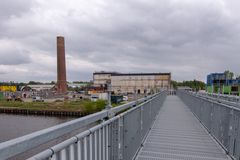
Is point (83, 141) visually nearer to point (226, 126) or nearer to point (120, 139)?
point (120, 139)

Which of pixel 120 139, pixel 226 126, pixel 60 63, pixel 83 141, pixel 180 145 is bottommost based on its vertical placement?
pixel 180 145

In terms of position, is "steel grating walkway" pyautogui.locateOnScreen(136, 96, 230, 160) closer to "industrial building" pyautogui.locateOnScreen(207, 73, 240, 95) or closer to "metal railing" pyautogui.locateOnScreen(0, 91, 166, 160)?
"metal railing" pyautogui.locateOnScreen(0, 91, 166, 160)

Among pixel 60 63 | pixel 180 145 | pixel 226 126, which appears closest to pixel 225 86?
pixel 180 145

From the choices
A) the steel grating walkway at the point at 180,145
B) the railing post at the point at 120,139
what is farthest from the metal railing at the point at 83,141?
the steel grating walkway at the point at 180,145

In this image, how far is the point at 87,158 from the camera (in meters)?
2.13

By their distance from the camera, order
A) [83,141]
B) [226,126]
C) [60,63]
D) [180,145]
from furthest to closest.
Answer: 1. [60,63]
2. [180,145]
3. [226,126]
4. [83,141]

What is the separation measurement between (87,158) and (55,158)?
0.63m

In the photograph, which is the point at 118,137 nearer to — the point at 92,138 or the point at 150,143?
the point at 92,138

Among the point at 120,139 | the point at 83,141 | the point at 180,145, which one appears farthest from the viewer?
the point at 180,145

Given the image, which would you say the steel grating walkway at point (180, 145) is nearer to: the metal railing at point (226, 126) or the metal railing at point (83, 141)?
the metal railing at point (226, 126)

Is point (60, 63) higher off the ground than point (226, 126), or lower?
higher

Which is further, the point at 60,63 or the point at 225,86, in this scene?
the point at 60,63

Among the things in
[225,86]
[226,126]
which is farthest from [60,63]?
[226,126]

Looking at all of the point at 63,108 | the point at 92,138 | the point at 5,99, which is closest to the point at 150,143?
the point at 92,138
